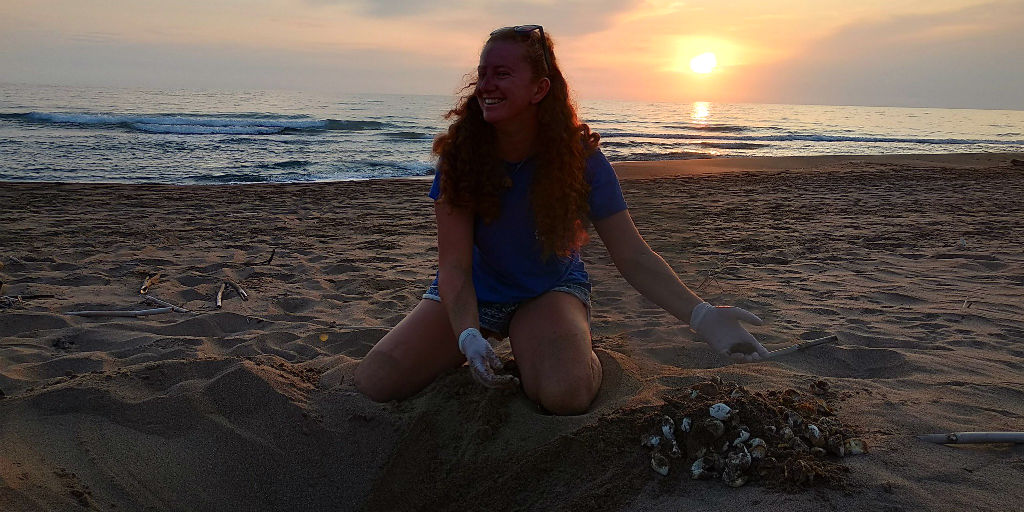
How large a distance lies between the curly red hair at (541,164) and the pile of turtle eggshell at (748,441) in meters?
0.77

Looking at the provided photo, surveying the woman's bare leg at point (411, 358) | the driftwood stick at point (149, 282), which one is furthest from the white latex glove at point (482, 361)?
the driftwood stick at point (149, 282)

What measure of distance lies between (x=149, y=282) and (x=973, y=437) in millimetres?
4110

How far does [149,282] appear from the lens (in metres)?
4.01

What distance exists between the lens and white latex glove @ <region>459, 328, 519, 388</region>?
2113 millimetres

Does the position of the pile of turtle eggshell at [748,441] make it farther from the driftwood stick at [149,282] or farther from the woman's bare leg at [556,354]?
the driftwood stick at [149,282]

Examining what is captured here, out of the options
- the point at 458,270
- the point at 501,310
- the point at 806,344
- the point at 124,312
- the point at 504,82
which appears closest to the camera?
the point at 504,82

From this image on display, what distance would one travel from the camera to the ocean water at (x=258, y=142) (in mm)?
11266

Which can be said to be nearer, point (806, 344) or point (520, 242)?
point (520, 242)

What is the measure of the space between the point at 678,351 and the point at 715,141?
2017 cm

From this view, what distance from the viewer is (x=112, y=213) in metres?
6.57

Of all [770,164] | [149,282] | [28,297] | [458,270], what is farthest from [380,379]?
[770,164]

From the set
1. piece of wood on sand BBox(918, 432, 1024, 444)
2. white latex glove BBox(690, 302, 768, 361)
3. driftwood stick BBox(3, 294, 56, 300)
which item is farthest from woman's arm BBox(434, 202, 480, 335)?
driftwood stick BBox(3, 294, 56, 300)

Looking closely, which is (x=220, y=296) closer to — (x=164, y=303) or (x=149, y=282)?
(x=164, y=303)

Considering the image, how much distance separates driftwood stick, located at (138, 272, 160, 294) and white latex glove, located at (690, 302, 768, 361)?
3177mm
